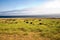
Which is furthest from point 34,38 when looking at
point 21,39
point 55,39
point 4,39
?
point 4,39

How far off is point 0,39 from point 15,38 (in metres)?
2.02

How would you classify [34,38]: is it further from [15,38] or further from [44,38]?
[15,38]

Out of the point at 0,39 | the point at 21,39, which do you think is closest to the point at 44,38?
the point at 21,39

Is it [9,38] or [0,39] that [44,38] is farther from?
[0,39]

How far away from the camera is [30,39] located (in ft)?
55.2

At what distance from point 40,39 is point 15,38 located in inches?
136

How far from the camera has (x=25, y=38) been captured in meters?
17.3

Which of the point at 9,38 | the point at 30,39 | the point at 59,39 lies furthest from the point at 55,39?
the point at 9,38

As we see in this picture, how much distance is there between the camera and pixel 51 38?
17.2 meters

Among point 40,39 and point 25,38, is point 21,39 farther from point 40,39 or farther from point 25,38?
point 40,39

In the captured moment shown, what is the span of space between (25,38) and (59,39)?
15.2 ft

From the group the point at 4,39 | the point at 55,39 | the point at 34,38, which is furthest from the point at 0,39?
the point at 55,39

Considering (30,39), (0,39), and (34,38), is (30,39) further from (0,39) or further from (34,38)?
(0,39)

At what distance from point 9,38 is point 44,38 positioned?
487 centimetres
